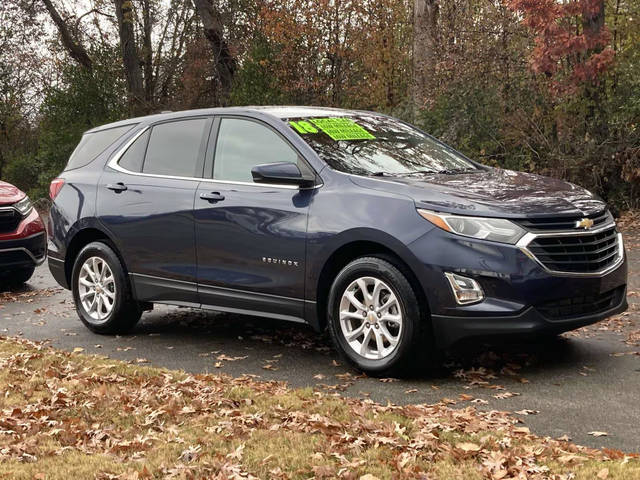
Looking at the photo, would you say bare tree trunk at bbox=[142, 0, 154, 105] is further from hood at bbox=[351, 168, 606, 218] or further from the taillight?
hood at bbox=[351, 168, 606, 218]

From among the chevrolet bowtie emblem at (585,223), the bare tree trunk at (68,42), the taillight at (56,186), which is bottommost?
the taillight at (56,186)

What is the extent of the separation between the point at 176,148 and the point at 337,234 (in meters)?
2.12

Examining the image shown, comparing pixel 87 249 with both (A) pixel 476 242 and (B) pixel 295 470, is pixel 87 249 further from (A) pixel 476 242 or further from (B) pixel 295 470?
(B) pixel 295 470

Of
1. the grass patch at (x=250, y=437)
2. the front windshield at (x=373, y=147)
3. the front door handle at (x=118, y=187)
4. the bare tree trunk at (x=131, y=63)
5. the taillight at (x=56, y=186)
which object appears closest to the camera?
the grass patch at (x=250, y=437)

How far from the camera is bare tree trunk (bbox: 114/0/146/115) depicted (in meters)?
29.4

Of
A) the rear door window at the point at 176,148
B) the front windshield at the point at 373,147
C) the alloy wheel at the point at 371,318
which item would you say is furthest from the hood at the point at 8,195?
the alloy wheel at the point at 371,318

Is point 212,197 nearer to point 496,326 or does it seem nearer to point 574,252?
point 496,326

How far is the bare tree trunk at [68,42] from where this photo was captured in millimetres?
30938

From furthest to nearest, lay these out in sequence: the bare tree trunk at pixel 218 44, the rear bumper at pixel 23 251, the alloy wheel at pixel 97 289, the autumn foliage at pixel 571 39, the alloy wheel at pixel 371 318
A: the bare tree trunk at pixel 218 44, the autumn foliage at pixel 571 39, the rear bumper at pixel 23 251, the alloy wheel at pixel 97 289, the alloy wheel at pixel 371 318

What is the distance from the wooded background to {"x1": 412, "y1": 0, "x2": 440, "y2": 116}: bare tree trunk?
4cm

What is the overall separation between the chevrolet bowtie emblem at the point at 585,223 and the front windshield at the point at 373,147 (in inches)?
49.2

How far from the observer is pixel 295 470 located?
4141mm

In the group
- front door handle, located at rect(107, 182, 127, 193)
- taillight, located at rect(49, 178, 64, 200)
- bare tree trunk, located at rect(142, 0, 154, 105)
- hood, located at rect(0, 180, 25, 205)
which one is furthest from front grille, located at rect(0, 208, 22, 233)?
bare tree trunk, located at rect(142, 0, 154, 105)

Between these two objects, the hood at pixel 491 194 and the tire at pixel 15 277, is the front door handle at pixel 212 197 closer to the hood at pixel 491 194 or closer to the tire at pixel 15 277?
the hood at pixel 491 194
